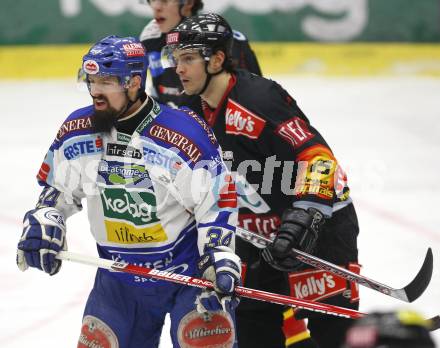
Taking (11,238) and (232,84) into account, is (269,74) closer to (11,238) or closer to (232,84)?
(11,238)

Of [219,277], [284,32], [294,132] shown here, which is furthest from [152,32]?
[284,32]

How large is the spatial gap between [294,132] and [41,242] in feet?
3.24

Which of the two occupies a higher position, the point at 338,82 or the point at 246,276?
the point at 338,82

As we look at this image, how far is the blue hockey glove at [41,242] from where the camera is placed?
2869mm

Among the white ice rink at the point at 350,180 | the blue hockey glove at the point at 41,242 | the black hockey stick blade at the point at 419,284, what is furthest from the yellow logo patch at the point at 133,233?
the white ice rink at the point at 350,180

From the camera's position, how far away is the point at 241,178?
3.51 m

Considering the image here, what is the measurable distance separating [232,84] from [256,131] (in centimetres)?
23

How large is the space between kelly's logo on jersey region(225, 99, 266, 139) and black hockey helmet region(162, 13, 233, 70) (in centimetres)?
19

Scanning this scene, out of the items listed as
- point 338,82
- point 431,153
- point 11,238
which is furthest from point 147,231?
point 338,82

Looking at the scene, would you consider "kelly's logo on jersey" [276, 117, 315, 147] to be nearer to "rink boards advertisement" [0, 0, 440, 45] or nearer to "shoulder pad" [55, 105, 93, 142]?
"shoulder pad" [55, 105, 93, 142]

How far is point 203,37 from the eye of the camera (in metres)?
3.46

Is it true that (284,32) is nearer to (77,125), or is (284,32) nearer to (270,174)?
(270,174)

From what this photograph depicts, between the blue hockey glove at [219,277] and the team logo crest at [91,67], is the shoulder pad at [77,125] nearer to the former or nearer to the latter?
the team logo crest at [91,67]

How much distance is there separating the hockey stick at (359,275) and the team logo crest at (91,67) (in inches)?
35.7
